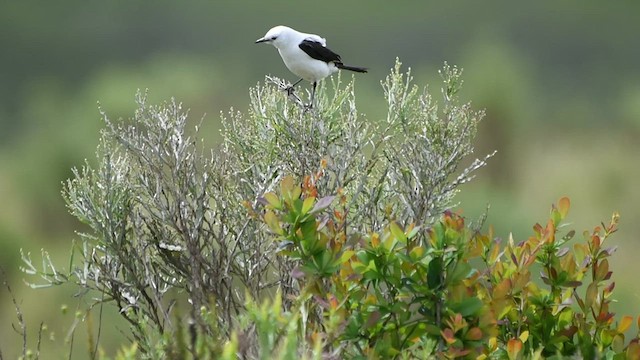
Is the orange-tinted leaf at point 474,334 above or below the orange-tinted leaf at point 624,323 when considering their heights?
above

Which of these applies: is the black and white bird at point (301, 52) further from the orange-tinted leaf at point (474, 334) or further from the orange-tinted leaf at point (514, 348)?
the orange-tinted leaf at point (514, 348)

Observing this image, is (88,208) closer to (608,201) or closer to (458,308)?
(458,308)

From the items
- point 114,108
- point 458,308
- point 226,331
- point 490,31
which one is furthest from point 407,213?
point 490,31

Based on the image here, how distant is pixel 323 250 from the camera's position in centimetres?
401

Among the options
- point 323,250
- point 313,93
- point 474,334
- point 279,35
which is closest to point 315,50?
point 279,35

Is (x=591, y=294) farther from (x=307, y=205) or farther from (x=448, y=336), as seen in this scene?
(x=307, y=205)

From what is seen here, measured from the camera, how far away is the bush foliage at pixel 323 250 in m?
3.93

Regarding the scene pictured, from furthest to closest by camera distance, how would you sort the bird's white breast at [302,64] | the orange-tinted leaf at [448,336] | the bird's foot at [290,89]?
1. the bird's white breast at [302,64]
2. the bird's foot at [290,89]
3. the orange-tinted leaf at [448,336]

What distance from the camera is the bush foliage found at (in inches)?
155

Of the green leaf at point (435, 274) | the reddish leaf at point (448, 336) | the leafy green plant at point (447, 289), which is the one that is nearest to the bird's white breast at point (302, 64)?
the leafy green plant at point (447, 289)

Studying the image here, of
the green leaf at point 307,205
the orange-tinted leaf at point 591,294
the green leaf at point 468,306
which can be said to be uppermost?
the green leaf at point 307,205

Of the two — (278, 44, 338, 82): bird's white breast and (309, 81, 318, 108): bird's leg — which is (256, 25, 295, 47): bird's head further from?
(309, 81, 318, 108): bird's leg

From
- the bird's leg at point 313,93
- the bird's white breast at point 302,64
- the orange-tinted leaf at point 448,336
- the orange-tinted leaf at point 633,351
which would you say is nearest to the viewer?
the orange-tinted leaf at point 448,336

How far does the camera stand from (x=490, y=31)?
4631 cm
